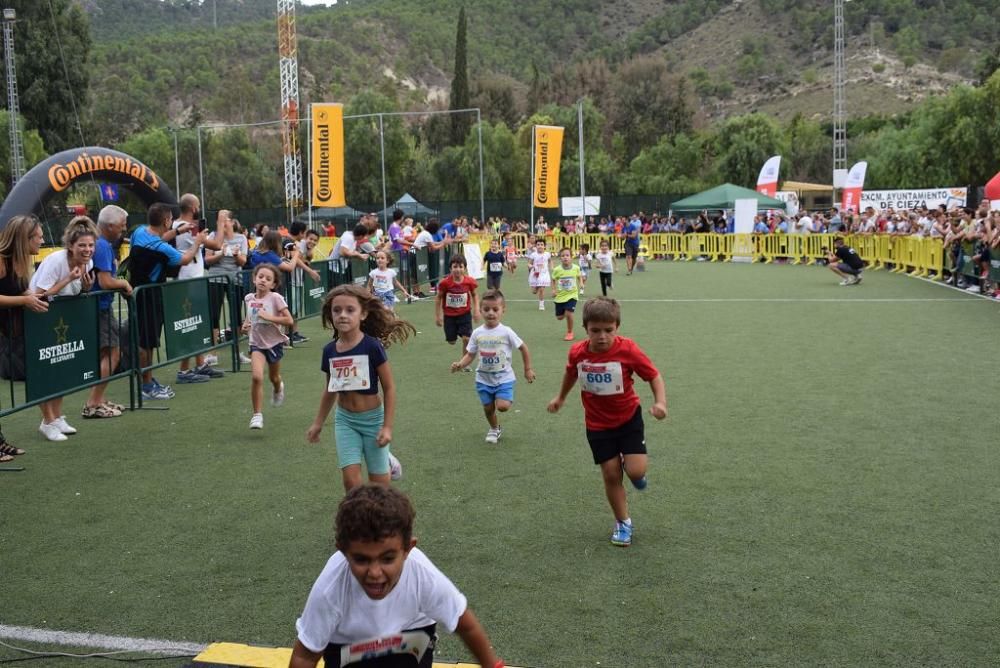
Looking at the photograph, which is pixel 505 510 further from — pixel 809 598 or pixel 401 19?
pixel 401 19

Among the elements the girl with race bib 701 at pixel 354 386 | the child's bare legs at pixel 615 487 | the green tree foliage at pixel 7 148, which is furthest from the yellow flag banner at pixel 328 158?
the green tree foliage at pixel 7 148

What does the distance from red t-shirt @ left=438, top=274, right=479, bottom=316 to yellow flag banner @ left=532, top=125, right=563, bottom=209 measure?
76.2 feet

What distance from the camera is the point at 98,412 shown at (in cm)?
984

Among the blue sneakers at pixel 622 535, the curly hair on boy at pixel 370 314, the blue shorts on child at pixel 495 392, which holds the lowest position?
the blue sneakers at pixel 622 535

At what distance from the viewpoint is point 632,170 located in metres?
74.4

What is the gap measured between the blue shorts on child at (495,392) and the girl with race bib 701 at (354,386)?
97.8 inches

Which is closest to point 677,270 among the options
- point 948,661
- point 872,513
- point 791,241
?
point 791,241

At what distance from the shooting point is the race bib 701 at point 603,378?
5652mm

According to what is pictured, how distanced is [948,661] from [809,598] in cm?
80

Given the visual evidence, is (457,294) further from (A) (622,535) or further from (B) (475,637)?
(B) (475,637)

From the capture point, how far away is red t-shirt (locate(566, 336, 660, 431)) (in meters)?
5.66

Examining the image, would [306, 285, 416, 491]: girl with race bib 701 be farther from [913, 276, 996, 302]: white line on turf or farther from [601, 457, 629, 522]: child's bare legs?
[913, 276, 996, 302]: white line on turf

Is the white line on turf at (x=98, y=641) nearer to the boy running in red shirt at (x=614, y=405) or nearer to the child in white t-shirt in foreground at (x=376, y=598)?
the child in white t-shirt in foreground at (x=376, y=598)

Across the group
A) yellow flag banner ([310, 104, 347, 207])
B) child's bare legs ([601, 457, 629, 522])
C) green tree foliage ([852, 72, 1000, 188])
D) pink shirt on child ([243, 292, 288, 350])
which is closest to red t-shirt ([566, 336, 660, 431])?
child's bare legs ([601, 457, 629, 522])
